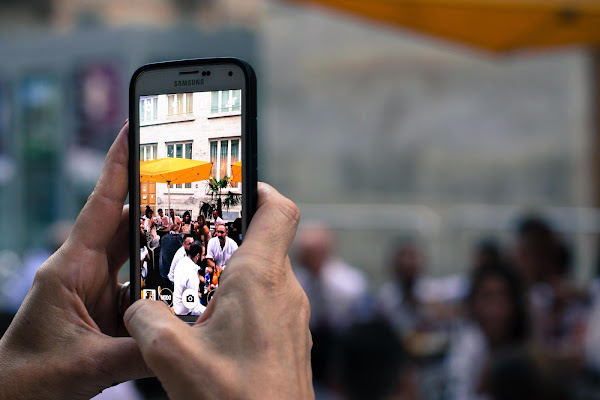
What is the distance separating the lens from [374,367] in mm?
3018

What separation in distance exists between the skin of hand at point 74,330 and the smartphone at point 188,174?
2.0 inches

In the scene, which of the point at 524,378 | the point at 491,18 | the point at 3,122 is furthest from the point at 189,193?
the point at 3,122

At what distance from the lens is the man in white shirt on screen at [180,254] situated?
109 cm

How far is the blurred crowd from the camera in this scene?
9.75ft

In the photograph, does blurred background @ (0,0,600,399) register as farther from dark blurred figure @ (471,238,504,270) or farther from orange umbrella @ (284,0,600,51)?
orange umbrella @ (284,0,600,51)

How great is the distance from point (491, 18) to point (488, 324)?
1542 mm

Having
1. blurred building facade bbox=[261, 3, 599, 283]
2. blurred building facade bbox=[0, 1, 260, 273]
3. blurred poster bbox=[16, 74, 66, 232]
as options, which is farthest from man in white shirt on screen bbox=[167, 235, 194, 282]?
blurred poster bbox=[16, 74, 66, 232]

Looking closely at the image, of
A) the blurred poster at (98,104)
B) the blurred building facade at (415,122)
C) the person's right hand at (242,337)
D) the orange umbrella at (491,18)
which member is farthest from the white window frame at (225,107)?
the blurred poster at (98,104)

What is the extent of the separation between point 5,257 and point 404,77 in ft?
16.6

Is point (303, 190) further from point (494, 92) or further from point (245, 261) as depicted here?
point (245, 261)

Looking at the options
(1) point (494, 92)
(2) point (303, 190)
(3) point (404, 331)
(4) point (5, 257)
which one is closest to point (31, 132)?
(4) point (5, 257)

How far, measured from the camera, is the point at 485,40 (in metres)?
4.02

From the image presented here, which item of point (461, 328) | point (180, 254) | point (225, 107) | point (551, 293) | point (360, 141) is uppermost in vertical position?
point (225, 107)

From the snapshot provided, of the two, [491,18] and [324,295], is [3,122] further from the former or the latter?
[491,18]
